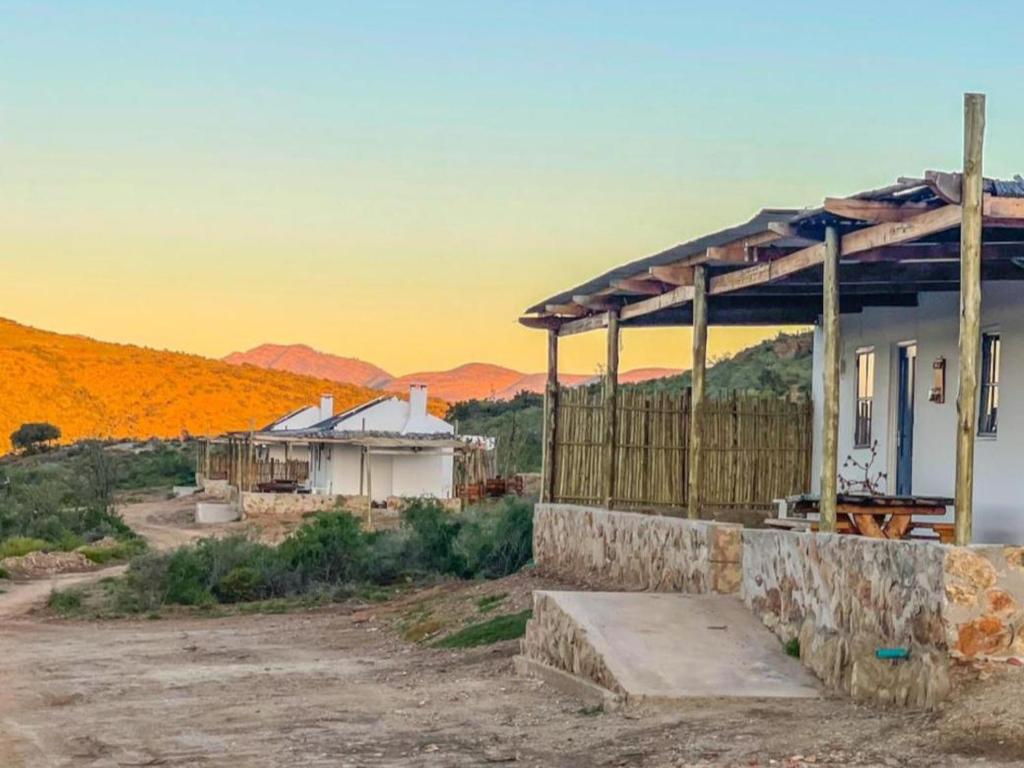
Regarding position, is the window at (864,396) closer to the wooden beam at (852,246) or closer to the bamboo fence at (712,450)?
the bamboo fence at (712,450)

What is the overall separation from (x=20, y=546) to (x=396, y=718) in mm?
24766

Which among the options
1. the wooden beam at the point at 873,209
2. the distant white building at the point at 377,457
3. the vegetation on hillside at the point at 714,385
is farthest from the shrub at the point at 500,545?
the distant white building at the point at 377,457

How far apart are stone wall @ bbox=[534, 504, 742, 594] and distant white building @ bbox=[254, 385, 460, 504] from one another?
2624 centimetres

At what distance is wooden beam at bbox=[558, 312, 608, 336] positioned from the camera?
806 inches

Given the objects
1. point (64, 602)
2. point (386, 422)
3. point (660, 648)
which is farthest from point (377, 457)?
point (660, 648)

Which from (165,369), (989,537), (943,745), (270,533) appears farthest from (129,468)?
(943,745)

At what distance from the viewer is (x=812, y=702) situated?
11477 mm

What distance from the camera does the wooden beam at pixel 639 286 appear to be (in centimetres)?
1769

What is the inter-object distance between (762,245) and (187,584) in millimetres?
14169

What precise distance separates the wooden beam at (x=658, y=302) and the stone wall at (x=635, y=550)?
2349 mm

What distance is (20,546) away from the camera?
115ft

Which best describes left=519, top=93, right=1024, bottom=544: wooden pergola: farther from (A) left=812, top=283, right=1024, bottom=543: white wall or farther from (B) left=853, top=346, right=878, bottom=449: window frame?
(B) left=853, top=346, right=878, bottom=449: window frame

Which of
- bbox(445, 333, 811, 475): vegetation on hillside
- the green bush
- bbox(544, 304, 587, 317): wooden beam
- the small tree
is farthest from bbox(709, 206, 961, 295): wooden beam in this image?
the small tree

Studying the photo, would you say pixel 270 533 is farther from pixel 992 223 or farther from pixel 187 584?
pixel 992 223
